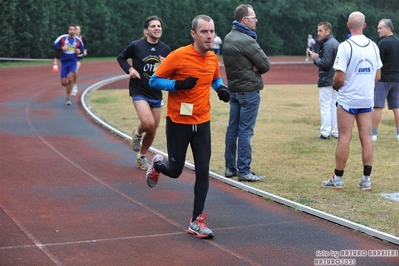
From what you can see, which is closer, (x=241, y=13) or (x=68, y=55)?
(x=241, y=13)

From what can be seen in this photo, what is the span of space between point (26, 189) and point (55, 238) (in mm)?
2374

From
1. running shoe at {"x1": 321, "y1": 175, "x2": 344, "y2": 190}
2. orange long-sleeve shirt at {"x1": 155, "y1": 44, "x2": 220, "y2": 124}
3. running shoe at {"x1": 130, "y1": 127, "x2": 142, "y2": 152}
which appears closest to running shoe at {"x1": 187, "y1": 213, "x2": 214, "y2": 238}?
orange long-sleeve shirt at {"x1": 155, "y1": 44, "x2": 220, "y2": 124}

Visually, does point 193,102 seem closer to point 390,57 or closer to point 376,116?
point 390,57

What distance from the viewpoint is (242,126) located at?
9.79 metres

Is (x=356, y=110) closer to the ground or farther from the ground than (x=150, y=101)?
farther from the ground

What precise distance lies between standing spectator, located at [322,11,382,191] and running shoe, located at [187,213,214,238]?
8.98ft

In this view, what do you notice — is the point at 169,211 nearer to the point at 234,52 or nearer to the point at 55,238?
the point at 55,238

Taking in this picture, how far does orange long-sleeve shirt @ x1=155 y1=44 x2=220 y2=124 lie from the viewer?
7.23 metres

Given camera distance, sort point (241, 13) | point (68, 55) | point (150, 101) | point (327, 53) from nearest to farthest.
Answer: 1. point (241, 13)
2. point (150, 101)
3. point (327, 53)
4. point (68, 55)

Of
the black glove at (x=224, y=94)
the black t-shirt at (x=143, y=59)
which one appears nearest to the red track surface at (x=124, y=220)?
the black t-shirt at (x=143, y=59)

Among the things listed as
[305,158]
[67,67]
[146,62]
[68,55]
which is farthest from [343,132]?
[67,67]

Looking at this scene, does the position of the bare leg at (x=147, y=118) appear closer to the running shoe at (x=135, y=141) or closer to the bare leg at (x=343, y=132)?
the running shoe at (x=135, y=141)

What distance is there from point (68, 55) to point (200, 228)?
1284 centimetres

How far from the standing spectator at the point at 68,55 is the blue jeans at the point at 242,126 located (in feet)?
32.4
